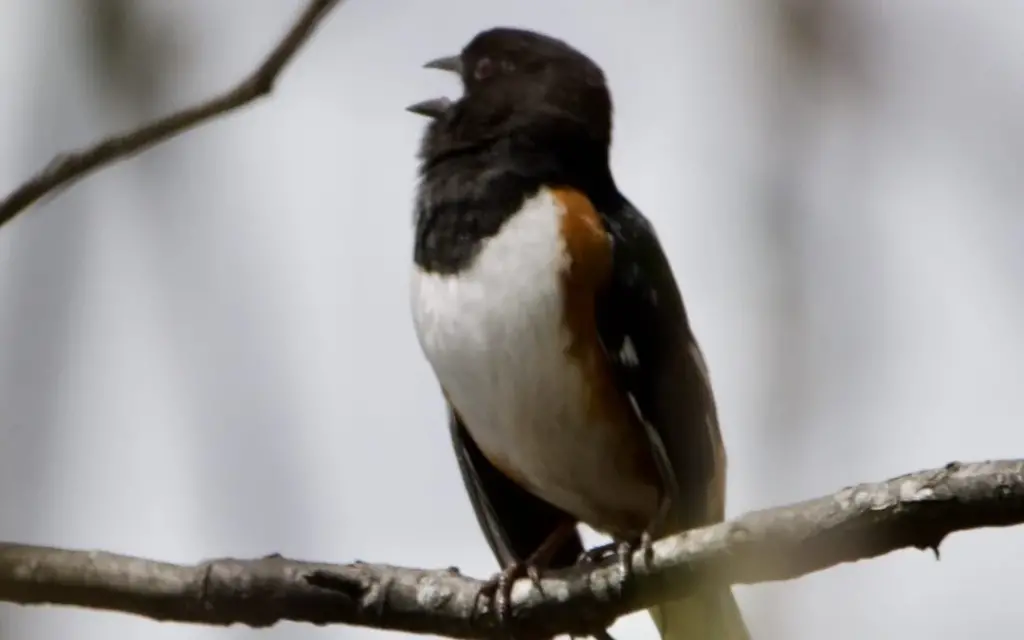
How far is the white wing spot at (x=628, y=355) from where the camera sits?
11.5 ft

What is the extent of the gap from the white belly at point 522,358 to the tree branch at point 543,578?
0.49m

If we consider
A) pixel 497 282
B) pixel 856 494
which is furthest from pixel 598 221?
pixel 856 494

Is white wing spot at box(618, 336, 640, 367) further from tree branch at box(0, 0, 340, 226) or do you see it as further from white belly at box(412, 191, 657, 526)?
tree branch at box(0, 0, 340, 226)

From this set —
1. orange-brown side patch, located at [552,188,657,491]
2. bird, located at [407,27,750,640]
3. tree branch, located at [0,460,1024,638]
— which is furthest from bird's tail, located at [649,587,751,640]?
tree branch, located at [0,460,1024,638]

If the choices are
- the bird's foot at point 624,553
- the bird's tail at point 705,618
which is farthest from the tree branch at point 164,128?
the bird's tail at point 705,618

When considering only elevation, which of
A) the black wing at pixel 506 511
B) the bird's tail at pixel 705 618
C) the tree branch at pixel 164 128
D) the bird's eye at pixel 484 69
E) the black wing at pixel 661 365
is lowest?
the bird's tail at pixel 705 618

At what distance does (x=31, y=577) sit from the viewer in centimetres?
271

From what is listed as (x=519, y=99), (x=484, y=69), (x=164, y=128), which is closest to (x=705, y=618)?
(x=519, y=99)

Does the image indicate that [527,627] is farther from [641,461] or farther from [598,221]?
[598,221]

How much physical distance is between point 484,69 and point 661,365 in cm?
108

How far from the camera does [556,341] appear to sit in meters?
3.43

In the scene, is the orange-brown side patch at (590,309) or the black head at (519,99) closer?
the orange-brown side patch at (590,309)

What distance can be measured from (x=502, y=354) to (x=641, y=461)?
0.47 m

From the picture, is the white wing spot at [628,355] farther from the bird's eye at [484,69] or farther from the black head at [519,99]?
the bird's eye at [484,69]
